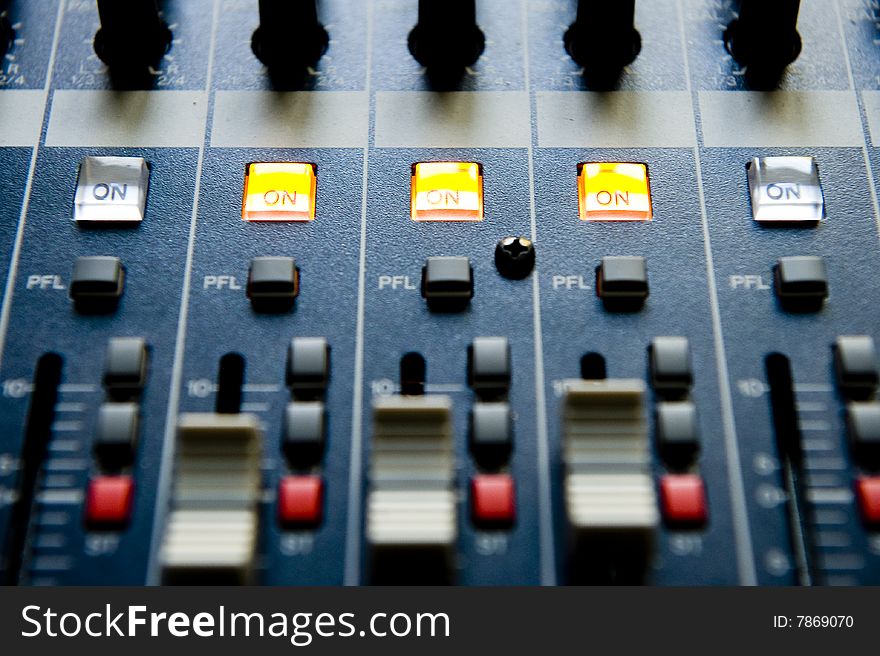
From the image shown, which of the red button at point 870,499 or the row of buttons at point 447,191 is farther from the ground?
the row of buttons at point 447,191

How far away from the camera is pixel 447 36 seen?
149cm

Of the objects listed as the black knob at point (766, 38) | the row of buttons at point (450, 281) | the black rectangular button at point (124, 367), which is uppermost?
the black knob at point (766, 38)

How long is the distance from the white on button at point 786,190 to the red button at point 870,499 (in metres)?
0.40

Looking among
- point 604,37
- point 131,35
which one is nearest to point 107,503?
point 131,35

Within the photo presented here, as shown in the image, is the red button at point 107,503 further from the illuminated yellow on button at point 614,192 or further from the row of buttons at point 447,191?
the illuminated yellow on button at point 614,192

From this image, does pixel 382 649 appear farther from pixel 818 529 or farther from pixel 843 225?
pixel 843 225

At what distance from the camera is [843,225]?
1.37 meters

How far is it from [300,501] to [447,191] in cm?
50

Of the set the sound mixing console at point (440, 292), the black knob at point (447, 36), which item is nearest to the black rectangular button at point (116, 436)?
the sound mixing console at point (440, 292)

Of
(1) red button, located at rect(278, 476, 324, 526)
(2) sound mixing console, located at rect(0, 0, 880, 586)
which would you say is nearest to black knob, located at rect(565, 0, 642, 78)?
(2) sound mixing console, located at rect(0, 0, 880, 586)

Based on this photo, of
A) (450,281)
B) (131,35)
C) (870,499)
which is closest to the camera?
(870,499)

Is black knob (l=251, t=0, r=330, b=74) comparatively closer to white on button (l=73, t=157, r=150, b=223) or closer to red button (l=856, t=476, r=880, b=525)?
white on button (l=73, t=157, r=150, b=223)

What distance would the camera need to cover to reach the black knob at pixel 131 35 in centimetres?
147

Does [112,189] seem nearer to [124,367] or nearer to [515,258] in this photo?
[124,367]
